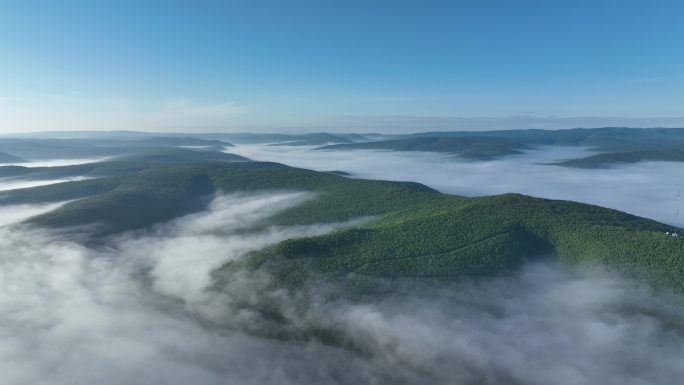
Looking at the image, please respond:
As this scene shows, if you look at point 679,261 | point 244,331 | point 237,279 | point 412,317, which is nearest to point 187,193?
point 237,279

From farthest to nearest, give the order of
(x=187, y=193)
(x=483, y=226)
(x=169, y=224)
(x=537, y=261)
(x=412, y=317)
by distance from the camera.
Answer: (x=187, y=193)
(x=169, y=224)
(x=483, y=226)
(x=537, y=261)
(x=412, y=317)

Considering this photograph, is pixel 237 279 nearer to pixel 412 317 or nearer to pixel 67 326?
pixel 67 326

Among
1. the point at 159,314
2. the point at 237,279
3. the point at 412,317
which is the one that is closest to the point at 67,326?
the point at 159,314

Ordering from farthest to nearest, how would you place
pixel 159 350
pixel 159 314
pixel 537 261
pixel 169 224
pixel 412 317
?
pixel 169 224, pixel 537 261, pixel 159 314, pixel 412 317, pixel 159 350

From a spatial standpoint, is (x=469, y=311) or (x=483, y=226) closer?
(x=469, y=311)

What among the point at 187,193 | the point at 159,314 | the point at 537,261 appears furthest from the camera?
the point at 187,193

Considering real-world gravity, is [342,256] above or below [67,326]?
above

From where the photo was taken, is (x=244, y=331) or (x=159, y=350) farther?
(x=244, y=331)

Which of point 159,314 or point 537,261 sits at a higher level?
point 537,261

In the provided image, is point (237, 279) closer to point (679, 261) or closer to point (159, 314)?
point (159, 314)
